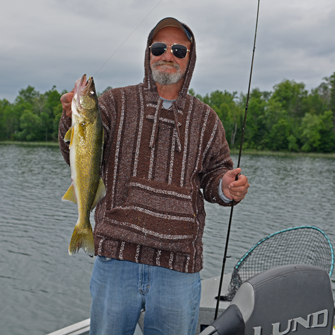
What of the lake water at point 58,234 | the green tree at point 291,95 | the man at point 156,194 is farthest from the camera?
the green tree at point 291,95

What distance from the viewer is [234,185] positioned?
210 centimetres

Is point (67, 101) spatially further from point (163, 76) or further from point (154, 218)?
point (154, 218)

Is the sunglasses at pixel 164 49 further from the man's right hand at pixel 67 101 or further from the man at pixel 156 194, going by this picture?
the man's right hand at pixel 67 101

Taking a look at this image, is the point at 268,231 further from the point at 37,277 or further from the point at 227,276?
the point at 227,276

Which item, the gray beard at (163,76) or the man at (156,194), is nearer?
the man at (156,194)

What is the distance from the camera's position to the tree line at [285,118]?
6081 cm

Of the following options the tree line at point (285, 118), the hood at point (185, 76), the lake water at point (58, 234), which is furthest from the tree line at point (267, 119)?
the hood at point (185, 76)

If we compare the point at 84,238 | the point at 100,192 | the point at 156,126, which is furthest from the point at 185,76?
the point at 84,238

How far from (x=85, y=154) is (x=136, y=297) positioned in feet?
2.75

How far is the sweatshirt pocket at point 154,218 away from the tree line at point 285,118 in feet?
173

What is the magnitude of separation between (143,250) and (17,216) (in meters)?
12.0

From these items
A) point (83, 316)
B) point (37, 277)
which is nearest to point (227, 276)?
point (83, 316)

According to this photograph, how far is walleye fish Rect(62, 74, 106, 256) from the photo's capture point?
192 cm

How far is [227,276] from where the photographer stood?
12.2ft
